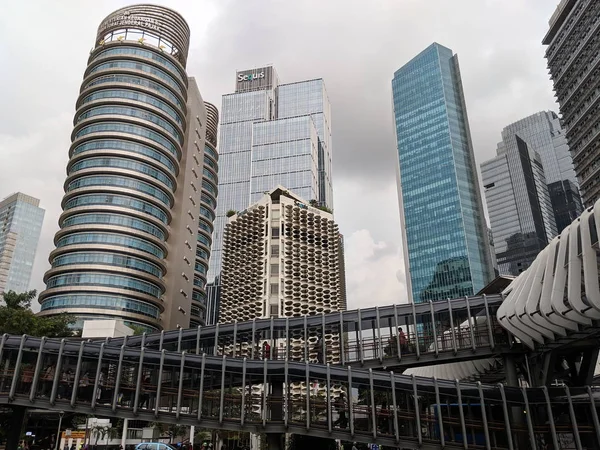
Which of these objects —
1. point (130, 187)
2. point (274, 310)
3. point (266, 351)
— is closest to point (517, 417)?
point (266, 351)

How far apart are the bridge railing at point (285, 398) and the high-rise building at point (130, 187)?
59153 millimetres

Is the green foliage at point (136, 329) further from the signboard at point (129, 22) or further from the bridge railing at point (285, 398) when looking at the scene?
the signboard at point (129, 22)

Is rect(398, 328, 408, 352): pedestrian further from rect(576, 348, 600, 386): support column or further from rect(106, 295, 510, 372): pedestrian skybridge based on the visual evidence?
rect(576, 348, 600, 386): support column

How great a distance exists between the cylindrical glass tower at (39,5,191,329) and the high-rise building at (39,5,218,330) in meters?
0.18

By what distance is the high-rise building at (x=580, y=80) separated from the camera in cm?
9925

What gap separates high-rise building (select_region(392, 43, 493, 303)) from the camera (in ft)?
532

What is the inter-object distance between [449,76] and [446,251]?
6504 cm

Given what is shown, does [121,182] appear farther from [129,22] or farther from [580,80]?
[580,80]

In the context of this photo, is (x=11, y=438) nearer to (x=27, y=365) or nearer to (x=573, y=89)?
(x=27, y=365)

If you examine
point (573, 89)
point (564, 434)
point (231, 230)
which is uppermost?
point (573, 89)

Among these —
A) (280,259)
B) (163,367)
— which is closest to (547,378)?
(163,367)

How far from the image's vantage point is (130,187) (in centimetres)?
9438

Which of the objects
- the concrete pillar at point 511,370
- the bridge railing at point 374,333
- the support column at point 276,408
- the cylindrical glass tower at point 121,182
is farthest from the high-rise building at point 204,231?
the concrete pillar at point 511,370

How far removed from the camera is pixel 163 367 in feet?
99.6
